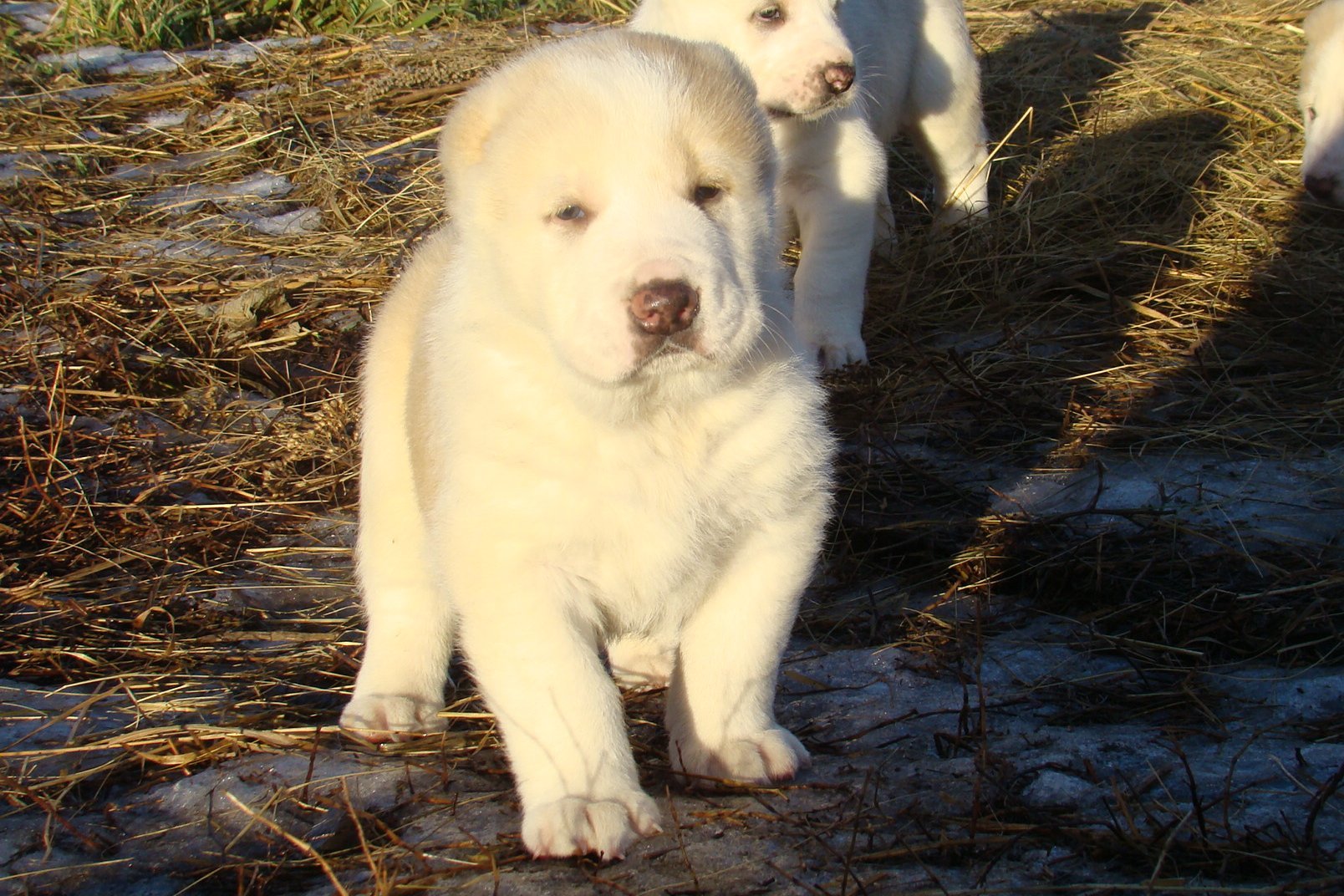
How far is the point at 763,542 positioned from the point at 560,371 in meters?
0.52

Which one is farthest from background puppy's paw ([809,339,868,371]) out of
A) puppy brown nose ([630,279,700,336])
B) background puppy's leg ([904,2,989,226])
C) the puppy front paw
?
puppy brown nose ([630,279,700,336])

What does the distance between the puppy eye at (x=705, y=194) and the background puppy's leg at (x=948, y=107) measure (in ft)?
12.0

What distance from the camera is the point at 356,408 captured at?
171 inches

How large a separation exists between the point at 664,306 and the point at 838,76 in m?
2.46

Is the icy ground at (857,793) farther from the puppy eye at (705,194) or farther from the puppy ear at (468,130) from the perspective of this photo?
the puppy ear at (468,130)

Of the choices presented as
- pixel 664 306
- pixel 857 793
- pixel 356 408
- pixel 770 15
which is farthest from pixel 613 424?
pixel 770 15

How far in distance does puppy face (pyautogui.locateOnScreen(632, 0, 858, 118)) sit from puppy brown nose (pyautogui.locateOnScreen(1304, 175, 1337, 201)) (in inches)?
96.5

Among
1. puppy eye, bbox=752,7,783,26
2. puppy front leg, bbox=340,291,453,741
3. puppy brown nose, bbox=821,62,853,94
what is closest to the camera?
puppy front leg, bbox=340,291,453,741

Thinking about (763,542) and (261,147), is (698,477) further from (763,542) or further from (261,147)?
(261,147)

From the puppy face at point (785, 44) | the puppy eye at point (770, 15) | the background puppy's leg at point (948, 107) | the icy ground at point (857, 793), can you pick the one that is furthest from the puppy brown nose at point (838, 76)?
the icy ground at point (857, 793)

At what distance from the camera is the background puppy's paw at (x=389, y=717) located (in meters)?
2.72

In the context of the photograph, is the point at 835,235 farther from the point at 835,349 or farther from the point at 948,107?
the point at 948,107

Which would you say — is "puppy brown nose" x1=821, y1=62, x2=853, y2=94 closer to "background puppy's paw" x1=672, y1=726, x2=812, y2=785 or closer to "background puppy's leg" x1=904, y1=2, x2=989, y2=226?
"background puppy's leg" x1=904, y1=2, x2=989, y2=226

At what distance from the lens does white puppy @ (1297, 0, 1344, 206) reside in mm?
5602
